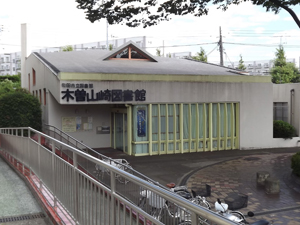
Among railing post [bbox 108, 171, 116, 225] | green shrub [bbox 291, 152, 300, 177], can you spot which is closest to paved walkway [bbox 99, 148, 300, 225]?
green shrub [bbox 291, 152, 300, 177]

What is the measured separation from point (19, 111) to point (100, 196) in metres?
14.7

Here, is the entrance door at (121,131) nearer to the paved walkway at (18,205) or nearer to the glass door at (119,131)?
the glass door at (119,131)

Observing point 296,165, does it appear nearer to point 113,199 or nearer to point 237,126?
point 237,126

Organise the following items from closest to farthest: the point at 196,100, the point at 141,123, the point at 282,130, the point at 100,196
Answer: the point at 100,196 → the point at 141,123 → the point at 196,100 → the point at 282,130

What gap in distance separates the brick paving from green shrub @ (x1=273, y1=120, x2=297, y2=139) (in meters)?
3.92

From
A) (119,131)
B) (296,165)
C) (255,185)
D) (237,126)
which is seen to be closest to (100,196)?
(255,185)

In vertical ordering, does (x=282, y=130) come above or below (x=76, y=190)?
below

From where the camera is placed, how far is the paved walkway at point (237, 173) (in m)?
8.80

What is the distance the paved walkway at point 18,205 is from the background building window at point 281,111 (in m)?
19.4

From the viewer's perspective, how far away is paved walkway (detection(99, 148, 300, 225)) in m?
8.80

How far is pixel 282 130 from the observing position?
20.8 meters

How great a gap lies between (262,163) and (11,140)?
34.6 ft

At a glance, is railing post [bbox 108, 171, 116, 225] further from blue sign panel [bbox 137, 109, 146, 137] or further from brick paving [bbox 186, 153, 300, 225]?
blue sign panel [bbox 137, 109, 146, 137]

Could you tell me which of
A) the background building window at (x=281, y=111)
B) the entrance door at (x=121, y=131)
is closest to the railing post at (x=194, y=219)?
the entrance door at (x=121, y=131)
